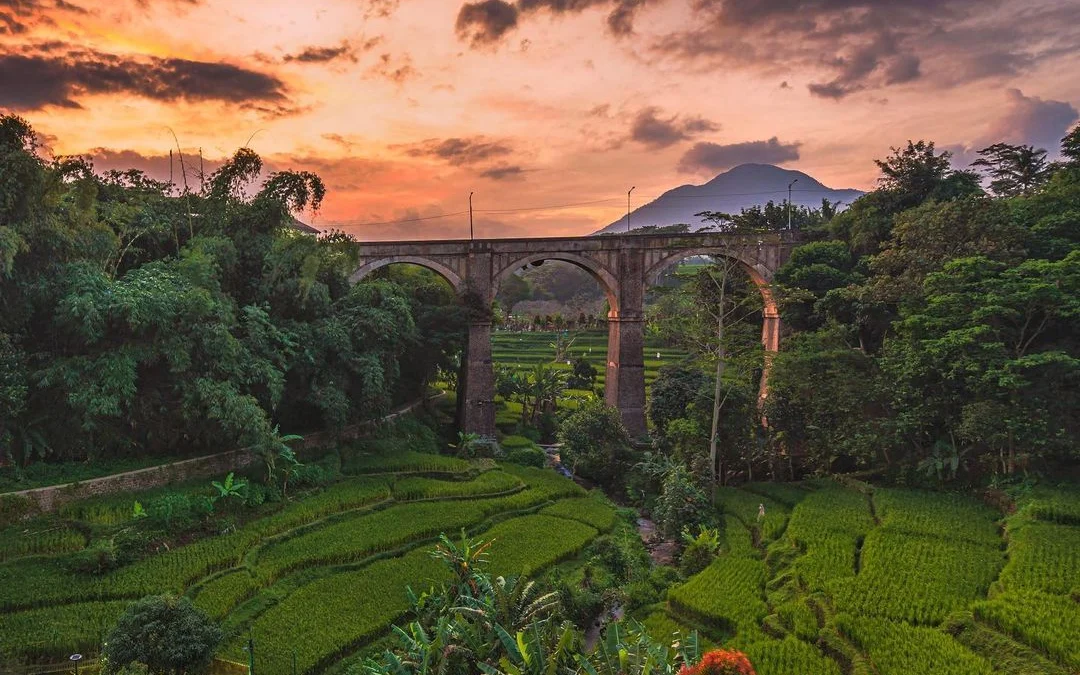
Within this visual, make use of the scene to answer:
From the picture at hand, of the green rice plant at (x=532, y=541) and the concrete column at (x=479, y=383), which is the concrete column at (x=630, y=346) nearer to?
the concrete column at (x=479, y=383)

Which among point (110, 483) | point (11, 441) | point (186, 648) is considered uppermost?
point (11, 441)

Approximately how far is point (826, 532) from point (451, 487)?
1118 cm

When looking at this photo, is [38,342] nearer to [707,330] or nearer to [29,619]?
[29,619]

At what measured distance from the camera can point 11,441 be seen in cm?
1431

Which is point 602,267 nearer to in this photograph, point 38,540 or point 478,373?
point 478,373

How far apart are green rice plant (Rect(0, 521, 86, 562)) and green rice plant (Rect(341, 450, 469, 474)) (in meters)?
7.70

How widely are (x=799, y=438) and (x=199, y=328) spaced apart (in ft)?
62.2

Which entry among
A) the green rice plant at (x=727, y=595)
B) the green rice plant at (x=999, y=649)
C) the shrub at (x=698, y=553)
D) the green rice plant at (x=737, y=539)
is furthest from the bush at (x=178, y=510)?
the green rice plant at (x=999, y=649)

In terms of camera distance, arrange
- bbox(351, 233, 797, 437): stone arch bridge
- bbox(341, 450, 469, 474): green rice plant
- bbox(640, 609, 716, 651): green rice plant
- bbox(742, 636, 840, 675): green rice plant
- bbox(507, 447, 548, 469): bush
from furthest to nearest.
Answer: bbox(351, 233, 797, 437): stone arch bridge
bbox(507, 447, 548, 469): bush
bbox(341, 450, 469, 474): green rice plant
bbox(640, 609, 716, 651): green rice plant
bbox(742, 636, 840, 675): green rice plant

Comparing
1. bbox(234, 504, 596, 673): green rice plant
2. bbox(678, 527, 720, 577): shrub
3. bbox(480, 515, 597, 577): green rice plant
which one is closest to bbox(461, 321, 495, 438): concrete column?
bbox(480, 515, 597, 577): green rice plant

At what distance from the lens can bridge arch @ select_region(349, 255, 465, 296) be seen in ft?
91.0

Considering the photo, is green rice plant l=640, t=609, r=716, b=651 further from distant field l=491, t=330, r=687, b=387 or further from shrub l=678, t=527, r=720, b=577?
distant field l=491, t=330, r=687, b=387

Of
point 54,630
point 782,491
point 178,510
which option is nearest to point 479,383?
point 782,491

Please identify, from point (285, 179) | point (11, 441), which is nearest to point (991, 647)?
point (11, 441)
